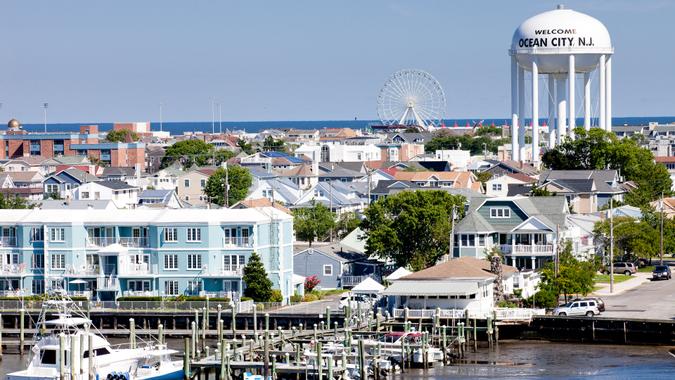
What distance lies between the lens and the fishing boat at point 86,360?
64500mm

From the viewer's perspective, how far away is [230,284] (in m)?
89.9

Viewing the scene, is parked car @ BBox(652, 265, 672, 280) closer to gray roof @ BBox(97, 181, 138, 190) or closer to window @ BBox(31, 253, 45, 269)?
window @ BBox(31, 253, 45, 269)

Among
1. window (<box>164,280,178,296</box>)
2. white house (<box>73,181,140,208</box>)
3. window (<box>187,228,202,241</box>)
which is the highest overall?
white house (<box>73,181,140,208</box>)

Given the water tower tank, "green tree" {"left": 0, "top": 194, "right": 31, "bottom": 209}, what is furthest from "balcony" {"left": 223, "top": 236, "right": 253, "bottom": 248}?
the water tower tank

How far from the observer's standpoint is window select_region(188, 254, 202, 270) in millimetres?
90250

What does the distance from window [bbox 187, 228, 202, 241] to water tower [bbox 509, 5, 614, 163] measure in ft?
243

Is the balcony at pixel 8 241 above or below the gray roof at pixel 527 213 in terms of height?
below

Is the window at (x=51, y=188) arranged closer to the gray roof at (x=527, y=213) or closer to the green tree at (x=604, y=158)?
the green tree at (x=604, y=158)

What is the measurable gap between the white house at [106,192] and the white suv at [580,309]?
192 feet

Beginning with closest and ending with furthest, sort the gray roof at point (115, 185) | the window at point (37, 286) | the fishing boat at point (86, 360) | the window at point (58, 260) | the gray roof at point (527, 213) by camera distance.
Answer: the fishing boat at point (86, 360) → the window at point (37, 286) → the window at point (58, 260) → the gray roof at point (527, 213) → the gray roof at point (115, 185)

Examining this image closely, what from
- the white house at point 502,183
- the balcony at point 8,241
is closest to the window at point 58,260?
the balcony at point 8,241

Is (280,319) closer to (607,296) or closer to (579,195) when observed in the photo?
(607,296)

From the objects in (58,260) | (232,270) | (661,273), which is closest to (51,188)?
(58,260)

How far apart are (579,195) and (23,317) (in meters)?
60.5
